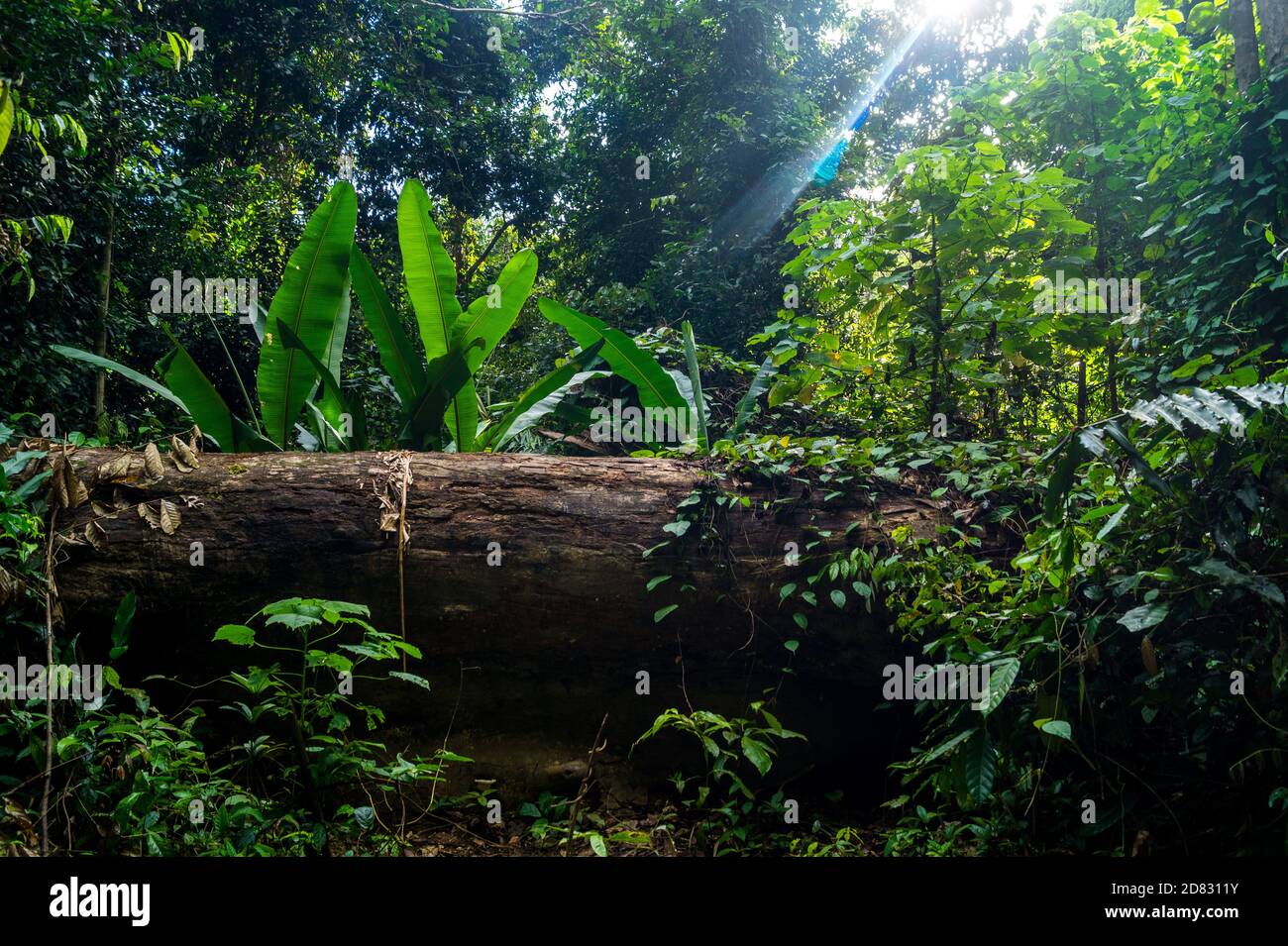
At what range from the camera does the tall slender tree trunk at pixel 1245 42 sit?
11.6 feet

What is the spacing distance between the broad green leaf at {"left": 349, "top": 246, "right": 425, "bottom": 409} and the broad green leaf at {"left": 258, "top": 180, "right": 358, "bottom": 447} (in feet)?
0.37

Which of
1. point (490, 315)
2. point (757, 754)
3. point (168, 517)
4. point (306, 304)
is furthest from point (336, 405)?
point (757, 754)

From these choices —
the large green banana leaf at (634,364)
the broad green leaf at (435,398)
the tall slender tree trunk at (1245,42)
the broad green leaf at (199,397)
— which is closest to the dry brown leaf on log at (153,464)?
the broad green leaf at (199,397)

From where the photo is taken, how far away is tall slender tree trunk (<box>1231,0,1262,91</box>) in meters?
3.52

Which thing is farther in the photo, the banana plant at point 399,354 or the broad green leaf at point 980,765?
the banana plant at point 399,354

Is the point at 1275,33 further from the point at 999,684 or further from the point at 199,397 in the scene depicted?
the point at 199,397

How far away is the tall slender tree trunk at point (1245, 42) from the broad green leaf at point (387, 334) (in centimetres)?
385

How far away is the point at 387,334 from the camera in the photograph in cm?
386

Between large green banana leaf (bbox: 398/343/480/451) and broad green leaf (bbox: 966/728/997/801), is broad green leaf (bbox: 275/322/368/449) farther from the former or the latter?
broad green leaf (bbox: 966/728/997/801)

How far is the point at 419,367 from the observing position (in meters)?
3.88

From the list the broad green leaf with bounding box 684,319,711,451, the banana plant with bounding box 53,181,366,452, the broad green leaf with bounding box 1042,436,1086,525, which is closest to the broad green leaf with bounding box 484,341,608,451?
the broad green leaf with bounding box 684,319,711,451

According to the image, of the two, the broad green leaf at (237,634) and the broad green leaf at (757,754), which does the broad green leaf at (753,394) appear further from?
the broad green leaf at (237,634)

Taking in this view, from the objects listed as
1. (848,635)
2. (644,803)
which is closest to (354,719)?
(644,803)
